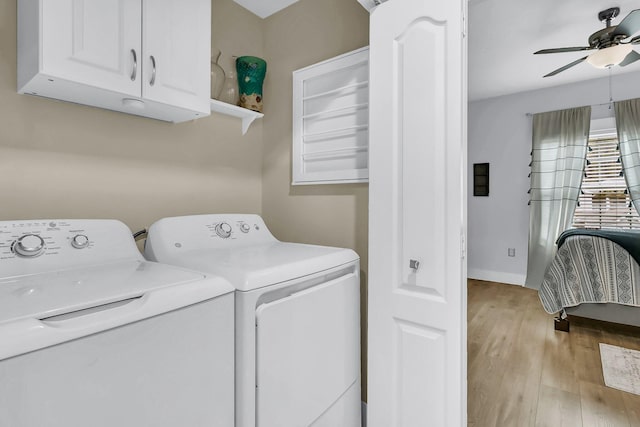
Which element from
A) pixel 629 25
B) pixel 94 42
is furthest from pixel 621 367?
pixel 94 42

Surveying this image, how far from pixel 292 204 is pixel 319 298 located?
0.84 meters

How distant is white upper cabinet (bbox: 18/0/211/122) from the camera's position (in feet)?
3.59

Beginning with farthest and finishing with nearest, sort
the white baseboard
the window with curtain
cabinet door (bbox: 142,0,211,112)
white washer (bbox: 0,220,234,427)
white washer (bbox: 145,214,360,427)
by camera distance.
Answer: the white baseboard → the window with curtain → cabinet door (bbox: 142,0,211,112) → white washer (bbox: 145,214,360,427) → white washer (bbox: 0,220,234,427)

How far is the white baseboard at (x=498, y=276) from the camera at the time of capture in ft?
14.8

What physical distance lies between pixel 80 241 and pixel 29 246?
0.15 metres

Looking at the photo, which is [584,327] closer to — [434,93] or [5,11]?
[434,93]

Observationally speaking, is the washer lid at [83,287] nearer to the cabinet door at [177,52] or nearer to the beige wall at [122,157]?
the beige wall at [122,157]

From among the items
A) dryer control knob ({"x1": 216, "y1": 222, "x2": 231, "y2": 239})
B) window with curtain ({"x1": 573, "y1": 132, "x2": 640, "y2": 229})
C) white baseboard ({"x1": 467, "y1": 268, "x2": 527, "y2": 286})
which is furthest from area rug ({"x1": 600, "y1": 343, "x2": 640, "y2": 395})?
dryer control knob ({"x1": 216, "y1": 222, "x2": 231, "y2": 239})

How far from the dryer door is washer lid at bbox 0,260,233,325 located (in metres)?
0.25

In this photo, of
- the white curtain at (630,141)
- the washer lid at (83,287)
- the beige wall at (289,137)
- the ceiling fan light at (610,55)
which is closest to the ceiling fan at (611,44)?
the ceiling fan light at (610,55)

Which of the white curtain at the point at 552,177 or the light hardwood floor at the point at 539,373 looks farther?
the white curtain at the point at 552,177

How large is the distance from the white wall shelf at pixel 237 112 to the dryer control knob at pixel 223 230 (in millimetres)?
628

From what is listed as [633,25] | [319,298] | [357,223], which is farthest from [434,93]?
[633,25]

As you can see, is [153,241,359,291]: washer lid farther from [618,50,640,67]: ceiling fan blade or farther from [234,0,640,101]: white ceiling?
[618,50,640,67]: ceiling fan blade
